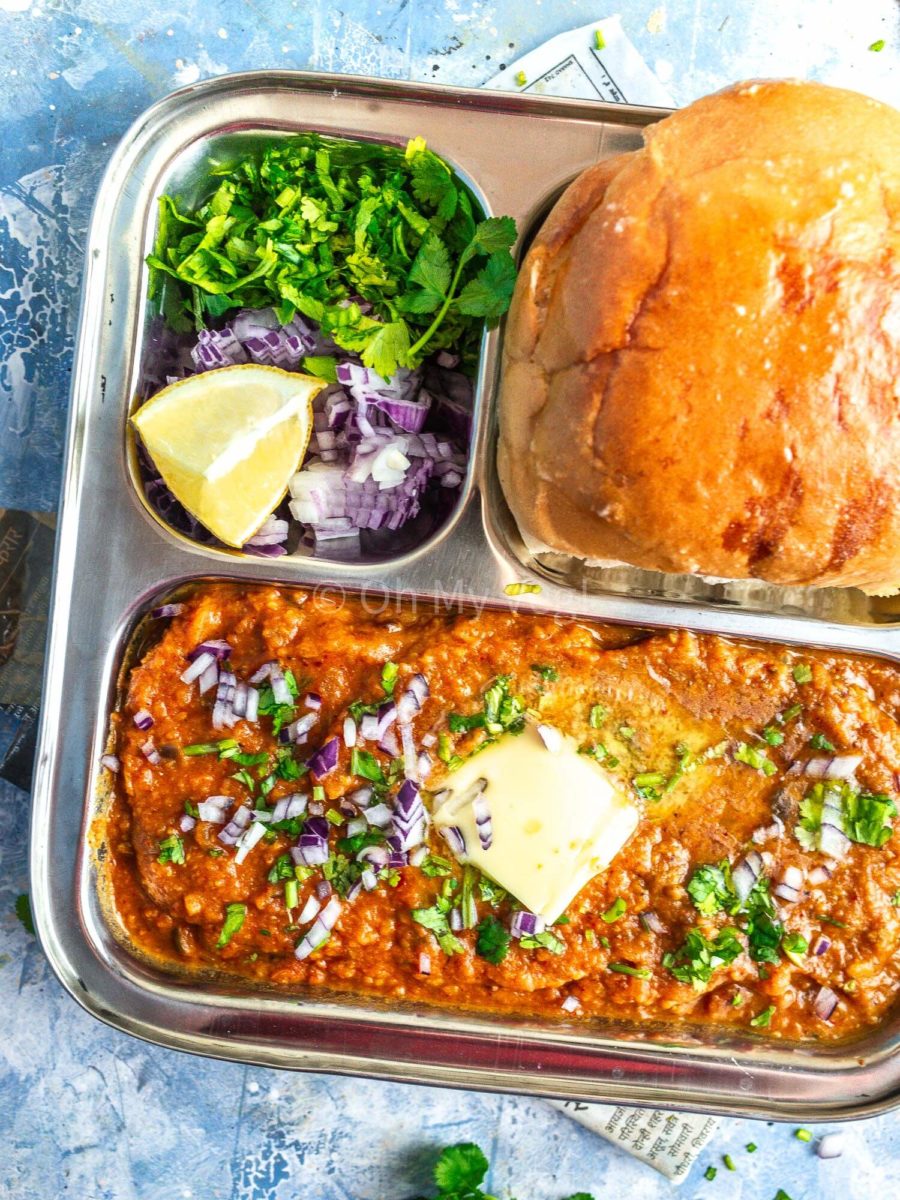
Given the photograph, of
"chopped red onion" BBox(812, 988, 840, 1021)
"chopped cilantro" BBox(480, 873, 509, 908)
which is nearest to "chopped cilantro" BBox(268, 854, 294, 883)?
"chopped cilantro" BBox(480, 873, 509, 908)

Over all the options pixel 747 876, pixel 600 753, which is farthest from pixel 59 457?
pixel 747 876

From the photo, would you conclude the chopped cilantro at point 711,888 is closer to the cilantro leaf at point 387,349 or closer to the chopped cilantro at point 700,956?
the chopped cilantro at point 700,956

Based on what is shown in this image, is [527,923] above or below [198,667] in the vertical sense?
below

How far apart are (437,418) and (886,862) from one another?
1.78 m

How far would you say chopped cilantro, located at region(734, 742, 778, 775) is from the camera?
254 cm

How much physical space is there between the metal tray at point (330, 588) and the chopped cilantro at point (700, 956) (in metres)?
0.27

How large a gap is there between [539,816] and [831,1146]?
65.8 inches

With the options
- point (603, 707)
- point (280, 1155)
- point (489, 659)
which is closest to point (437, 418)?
point (489, 659)

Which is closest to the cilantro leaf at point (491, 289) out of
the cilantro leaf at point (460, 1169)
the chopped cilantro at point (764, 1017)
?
the chopped cilantro at point (764, 1017)

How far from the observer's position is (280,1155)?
120 inches

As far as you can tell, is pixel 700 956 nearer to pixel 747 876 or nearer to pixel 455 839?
pixel 747 876

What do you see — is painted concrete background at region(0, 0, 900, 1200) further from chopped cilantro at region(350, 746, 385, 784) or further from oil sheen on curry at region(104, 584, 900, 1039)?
chopped cilantro at region(350, 746, 385, 784)

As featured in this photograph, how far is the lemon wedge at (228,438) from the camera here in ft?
7.97

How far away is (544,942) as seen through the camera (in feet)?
8.18
